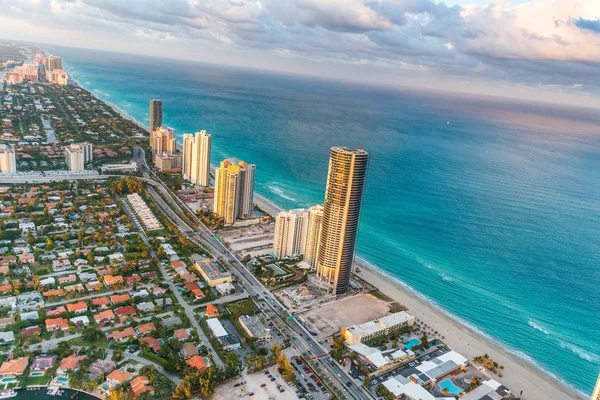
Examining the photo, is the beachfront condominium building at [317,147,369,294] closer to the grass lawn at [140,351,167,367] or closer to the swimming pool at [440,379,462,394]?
the swimming pool at [440,379,462,394]

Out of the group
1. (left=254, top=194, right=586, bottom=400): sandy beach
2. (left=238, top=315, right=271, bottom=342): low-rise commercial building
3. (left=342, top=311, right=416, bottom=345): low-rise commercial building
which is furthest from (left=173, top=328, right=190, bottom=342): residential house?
(left=254, top=194, right=586, bottom=400): sandy beach

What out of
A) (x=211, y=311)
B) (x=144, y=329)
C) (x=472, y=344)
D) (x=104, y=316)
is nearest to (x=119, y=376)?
(x=144, y=329)

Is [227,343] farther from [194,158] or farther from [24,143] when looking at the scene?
[24,143]

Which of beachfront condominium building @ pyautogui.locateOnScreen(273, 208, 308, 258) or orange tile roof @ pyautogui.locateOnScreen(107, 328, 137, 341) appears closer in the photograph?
orange tile roof @ pyautogui.locateOnScreen(107, 328, 137, 341)

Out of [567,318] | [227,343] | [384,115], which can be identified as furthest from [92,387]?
[384,115]

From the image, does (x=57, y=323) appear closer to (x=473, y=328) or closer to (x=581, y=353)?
(x=473, y=328)

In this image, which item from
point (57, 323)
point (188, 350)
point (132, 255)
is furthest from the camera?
point (132, 255)
